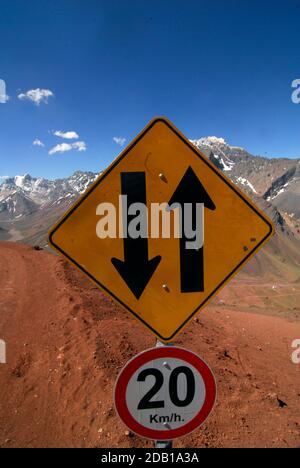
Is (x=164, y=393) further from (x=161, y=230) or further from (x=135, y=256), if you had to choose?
(x=161, y=230)

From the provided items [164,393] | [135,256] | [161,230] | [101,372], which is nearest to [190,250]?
[161,230]

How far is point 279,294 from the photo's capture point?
136 meters

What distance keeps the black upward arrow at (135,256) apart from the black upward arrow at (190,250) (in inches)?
9.8

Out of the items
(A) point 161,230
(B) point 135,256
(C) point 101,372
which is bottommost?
(C) point 101,372

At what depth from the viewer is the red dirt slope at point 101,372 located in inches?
234

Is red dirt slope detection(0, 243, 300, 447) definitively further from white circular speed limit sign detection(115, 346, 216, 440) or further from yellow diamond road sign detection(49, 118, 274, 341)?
yellow diamond road sign detection(49, 118, 274, 341)

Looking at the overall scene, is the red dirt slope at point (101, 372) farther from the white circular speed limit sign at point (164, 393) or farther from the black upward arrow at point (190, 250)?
the black upward arrow at point (190, 250)

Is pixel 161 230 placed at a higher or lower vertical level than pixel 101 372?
higher

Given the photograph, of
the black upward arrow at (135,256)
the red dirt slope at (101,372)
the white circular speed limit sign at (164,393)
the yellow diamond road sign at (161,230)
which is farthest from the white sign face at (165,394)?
the red dirt slope at (101,372)

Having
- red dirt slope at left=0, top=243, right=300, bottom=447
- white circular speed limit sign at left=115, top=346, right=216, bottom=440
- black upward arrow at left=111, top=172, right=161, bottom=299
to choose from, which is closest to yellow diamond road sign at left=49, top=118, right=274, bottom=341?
black upward arrow at left=111, top=172, right=161, bottom=299

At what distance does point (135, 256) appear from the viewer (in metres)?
2.69

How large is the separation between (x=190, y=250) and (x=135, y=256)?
1.63ft
